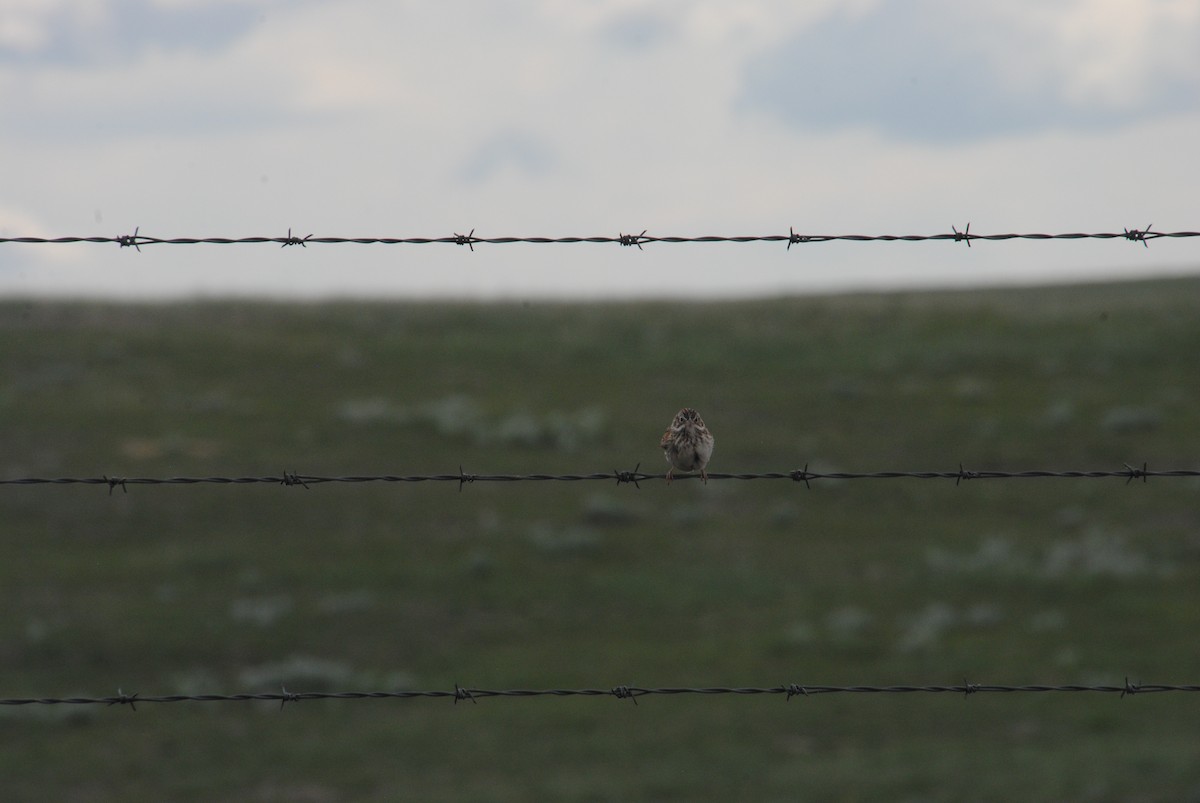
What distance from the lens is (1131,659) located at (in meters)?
16.3

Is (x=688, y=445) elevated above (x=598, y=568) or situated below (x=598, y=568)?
above

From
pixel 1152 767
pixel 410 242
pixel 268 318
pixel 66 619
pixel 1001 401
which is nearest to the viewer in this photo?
pixel 410 242

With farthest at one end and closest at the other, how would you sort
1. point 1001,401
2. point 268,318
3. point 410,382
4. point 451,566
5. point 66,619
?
point 268,318, point 410,382, point 1001,401, point 451,566, point 66,619

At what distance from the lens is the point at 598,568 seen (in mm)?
21188

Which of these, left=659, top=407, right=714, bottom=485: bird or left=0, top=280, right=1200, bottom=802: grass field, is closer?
left=659, top=407, right=714, bottom=485: bird

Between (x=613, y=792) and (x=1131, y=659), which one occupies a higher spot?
(x=1131, y=659)

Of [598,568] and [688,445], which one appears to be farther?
[598,568]

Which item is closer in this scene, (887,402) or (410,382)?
(887,402)

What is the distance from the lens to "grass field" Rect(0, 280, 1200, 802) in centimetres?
1405

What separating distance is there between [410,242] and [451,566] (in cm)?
1531

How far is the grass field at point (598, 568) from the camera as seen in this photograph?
553 inches

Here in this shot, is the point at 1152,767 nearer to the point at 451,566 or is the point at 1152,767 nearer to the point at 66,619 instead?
the point at 451,566

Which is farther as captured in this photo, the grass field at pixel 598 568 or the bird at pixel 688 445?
the grass field at pixel 598 568

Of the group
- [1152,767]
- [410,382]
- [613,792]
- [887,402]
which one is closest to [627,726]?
[613,792]
